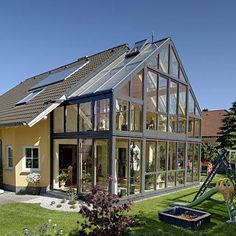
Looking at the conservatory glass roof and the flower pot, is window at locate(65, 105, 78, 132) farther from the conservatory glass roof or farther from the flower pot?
the flower pot

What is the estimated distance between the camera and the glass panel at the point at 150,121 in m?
13.0

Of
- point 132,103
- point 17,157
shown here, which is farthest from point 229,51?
point 17,157

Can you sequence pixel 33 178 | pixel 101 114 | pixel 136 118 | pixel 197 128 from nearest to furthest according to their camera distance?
pixel 101 114, pixel 136 118, pixel 33 178, pixel 197 128

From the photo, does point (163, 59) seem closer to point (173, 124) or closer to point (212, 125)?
point (173, 124)

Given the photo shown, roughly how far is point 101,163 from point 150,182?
2843mm

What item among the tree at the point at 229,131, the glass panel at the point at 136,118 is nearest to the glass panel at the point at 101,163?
the glass panel at the point at 136,118

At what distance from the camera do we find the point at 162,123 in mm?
14008

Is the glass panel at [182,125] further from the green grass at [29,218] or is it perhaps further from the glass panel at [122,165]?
the green grass at [29,218]

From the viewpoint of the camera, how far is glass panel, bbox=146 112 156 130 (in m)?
13.0

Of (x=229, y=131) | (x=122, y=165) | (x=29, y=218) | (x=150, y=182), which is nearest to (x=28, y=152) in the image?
(x=122, y=165)

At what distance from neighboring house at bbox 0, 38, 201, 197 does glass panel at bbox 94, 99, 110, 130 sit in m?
0.02

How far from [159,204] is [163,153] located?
3.28m

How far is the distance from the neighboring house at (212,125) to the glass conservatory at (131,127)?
61.5ft

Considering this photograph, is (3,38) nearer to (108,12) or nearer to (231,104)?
(108,12)
